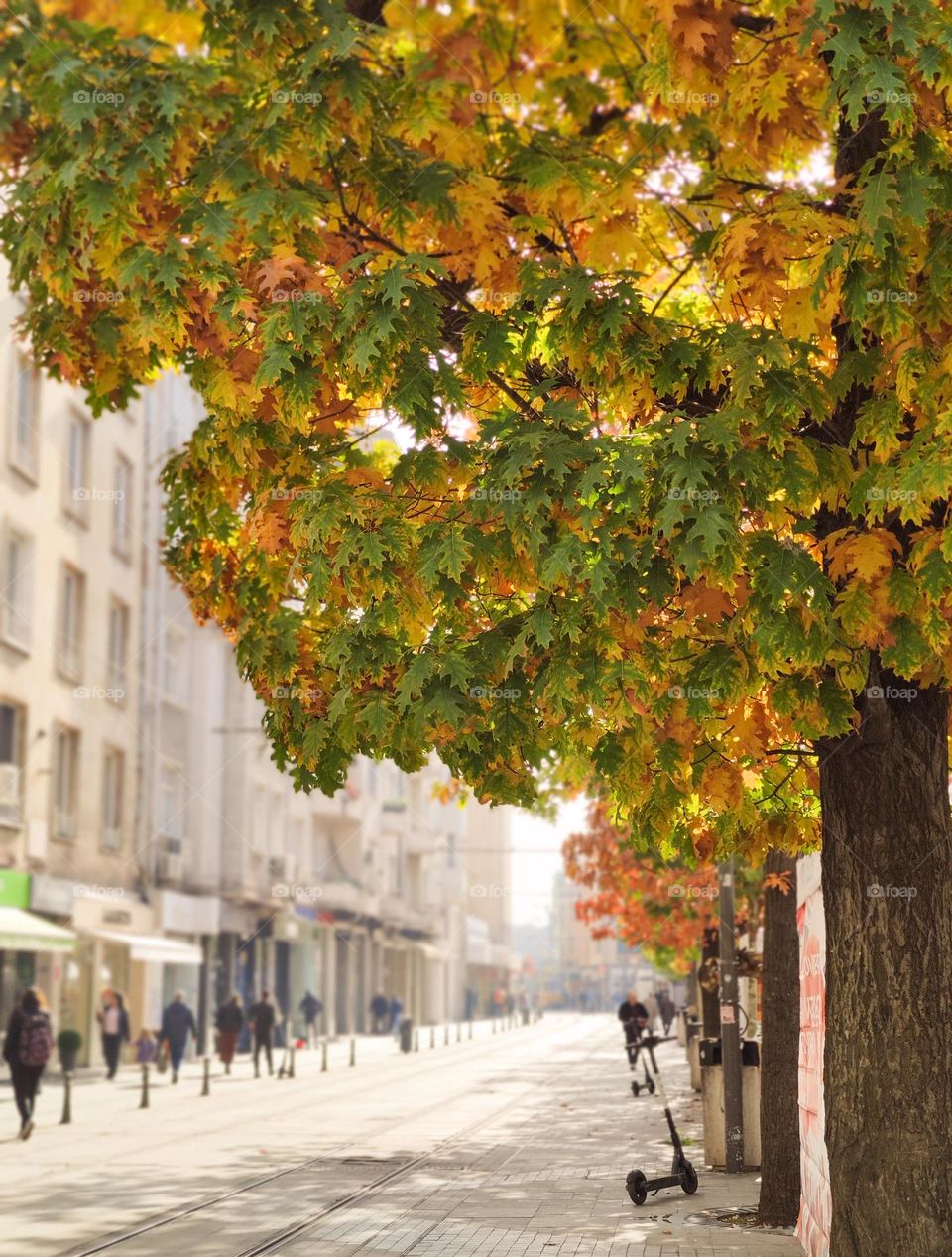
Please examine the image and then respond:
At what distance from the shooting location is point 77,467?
3444 centimetres

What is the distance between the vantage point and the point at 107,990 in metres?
31.1

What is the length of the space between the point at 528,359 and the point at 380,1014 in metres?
54.6

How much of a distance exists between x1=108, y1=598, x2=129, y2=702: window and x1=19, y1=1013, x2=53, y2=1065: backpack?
55.9ft

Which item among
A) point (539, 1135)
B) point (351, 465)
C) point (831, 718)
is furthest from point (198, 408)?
point (831, 718)

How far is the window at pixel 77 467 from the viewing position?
3372 cm

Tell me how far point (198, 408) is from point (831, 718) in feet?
124

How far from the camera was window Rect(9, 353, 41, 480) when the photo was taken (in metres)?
30.8

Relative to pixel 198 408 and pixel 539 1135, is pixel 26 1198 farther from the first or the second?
pixel 198 408
